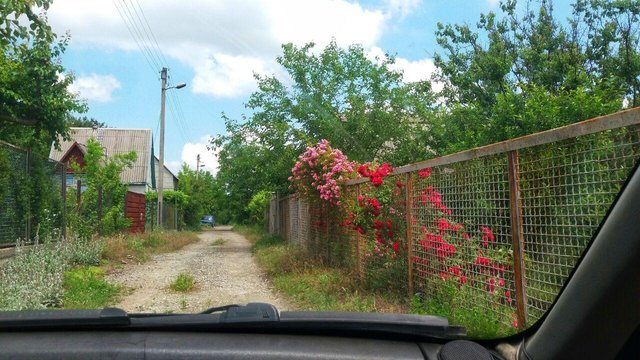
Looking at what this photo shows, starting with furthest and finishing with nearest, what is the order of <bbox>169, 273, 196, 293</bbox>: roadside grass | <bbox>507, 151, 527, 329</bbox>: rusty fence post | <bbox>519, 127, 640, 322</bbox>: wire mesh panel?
<bbox>169, 273, 196, 293</bbox>: roadside grass < <bbox>507, 151, 527, 329</bbox>: rusty fence post < <bbox>519, 127, 640, 322</bbox>: wire mesh panel

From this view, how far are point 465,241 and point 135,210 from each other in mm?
19618

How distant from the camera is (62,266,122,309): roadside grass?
7.74 m

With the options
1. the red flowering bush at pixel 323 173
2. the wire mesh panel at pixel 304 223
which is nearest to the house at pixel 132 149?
the wire mesh panel at pixel 304 223

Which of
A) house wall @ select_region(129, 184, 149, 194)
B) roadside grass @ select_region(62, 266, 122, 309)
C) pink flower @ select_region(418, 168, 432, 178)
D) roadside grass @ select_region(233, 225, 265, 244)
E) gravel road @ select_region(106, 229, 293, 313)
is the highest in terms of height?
house wall @ select_region(129, 184, 149, 194)

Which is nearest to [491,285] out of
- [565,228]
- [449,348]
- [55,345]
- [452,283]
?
[452,283]

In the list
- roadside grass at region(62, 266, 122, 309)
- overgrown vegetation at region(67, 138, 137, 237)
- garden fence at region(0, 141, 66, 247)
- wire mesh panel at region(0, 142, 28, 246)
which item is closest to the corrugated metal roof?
overgrown vegetation at region(67, 138, 137, 237)

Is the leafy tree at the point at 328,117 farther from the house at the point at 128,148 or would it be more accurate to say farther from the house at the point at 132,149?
the house at the point at 128,148

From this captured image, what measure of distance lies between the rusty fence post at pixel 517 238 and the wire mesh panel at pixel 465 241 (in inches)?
6.0

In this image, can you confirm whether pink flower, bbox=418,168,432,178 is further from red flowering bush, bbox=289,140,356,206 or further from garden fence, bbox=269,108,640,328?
red flowering bush, bbox=289,140,356,206

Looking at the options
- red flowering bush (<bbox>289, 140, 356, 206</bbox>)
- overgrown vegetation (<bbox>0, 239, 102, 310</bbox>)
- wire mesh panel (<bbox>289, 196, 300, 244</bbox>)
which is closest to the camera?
overgrown vegetation (<bbox>0, 239, 102, 310</bbox>)

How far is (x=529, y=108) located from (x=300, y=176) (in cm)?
434

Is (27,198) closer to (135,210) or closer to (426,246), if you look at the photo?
(426,246)

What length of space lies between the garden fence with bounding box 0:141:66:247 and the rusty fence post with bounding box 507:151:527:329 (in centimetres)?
798

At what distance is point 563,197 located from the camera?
3.98 metres
